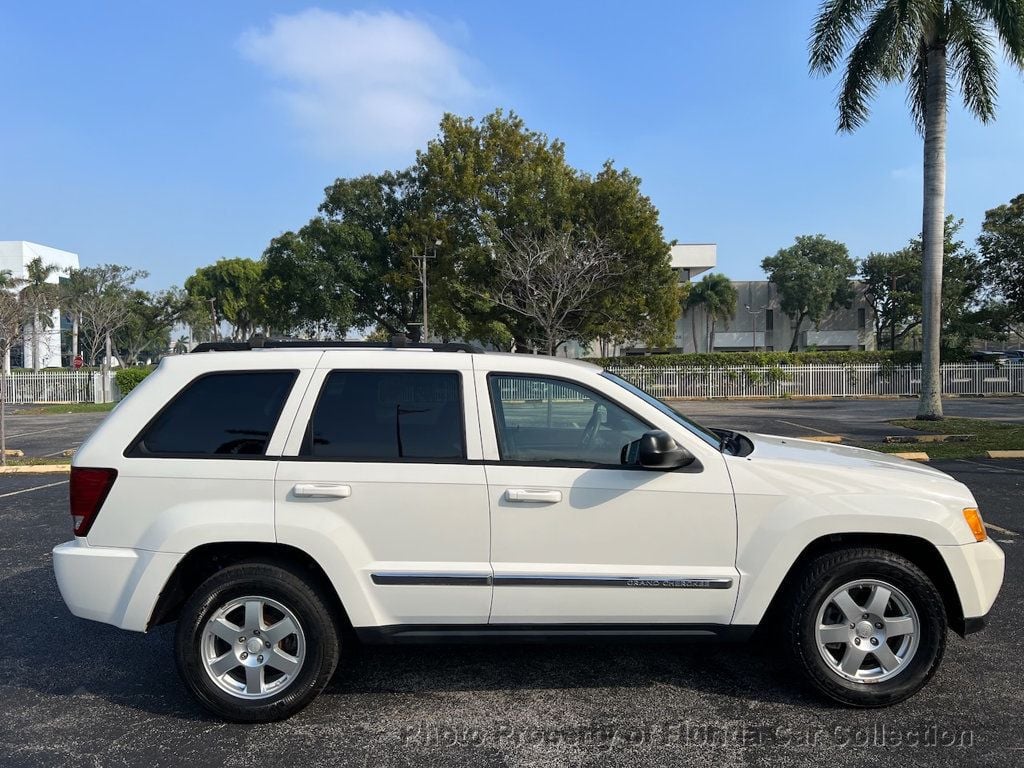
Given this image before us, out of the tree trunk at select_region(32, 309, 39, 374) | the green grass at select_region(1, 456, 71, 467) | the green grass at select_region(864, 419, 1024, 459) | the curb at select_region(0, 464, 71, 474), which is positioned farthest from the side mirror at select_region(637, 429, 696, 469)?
Answer: the tree trunk at select_region(32, 309, 39, 374)

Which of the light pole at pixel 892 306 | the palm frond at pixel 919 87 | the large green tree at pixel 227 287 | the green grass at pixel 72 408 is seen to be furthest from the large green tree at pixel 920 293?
the large green tree at pixel 227 287

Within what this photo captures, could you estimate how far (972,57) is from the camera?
1619cm

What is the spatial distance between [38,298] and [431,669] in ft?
117

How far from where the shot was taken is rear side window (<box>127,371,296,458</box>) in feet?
11.2

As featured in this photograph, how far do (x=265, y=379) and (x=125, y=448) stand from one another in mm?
734

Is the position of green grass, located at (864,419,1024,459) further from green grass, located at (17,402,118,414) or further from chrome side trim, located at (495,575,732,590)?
green grass, located at (17,402,118,414)

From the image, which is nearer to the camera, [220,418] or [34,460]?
[220,418]

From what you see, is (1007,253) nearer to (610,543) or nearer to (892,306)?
(892,306)

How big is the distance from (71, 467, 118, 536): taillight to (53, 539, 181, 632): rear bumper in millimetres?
124

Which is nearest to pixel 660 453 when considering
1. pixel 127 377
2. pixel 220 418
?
pixel 220 418

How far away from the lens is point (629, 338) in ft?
105

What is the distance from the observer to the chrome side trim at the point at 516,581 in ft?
10.8

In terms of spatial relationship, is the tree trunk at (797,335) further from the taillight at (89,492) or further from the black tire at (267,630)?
the taillight at (89,492)

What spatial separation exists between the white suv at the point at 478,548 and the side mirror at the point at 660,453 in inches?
0.4
